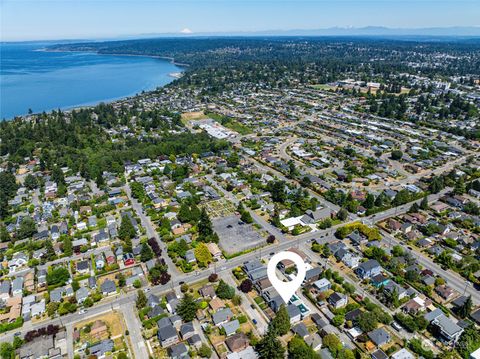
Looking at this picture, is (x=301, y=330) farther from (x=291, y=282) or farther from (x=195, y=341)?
(x=195, y=341)

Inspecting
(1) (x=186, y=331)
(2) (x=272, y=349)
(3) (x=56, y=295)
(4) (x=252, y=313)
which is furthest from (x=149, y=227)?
(2) (x=272, y=349)

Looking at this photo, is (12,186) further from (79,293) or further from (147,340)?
(147,340)

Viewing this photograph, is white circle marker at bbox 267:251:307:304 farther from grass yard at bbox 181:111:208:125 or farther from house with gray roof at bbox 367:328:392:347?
grass yard at bbox 181:111:208:125

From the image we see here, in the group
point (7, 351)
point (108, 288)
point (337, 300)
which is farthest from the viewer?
point (108, 288)

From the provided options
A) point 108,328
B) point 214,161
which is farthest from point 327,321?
point 214,161

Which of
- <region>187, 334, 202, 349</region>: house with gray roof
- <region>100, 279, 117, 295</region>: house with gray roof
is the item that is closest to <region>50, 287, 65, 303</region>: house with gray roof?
<region>100, 279, 117, 295</region>: house with gray roof
